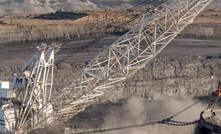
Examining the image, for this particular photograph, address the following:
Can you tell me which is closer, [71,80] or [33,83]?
[71,80]

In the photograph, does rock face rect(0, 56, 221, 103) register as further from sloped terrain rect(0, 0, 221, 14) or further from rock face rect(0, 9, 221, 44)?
sloped terrain rect(0, 0, 221, 14)

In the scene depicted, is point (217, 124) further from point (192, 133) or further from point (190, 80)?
point (190, 80)

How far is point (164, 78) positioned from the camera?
47.7m

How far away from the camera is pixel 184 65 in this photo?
49.1 m

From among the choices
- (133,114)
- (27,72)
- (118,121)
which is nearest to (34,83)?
(27,72)

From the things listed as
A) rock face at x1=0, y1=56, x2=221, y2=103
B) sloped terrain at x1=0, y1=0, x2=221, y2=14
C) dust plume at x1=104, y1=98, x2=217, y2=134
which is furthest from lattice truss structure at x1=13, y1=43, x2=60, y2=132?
sloped terrain at x1=0, y1=0, x2=221, y2=14

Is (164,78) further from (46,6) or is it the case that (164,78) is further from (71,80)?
(46,6)

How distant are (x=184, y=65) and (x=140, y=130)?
57.2 feet

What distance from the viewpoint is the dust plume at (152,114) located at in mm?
36344

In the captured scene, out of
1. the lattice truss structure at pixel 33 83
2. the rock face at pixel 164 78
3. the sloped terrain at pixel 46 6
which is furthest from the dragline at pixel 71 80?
the sloped terrain at pixel 46 6

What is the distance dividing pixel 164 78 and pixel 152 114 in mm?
9426

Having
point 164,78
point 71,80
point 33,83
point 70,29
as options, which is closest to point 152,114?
point 164,78

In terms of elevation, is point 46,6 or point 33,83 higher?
point 46,6

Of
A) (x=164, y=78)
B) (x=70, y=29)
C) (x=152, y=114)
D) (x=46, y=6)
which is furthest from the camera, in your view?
(x=46, y=6)
